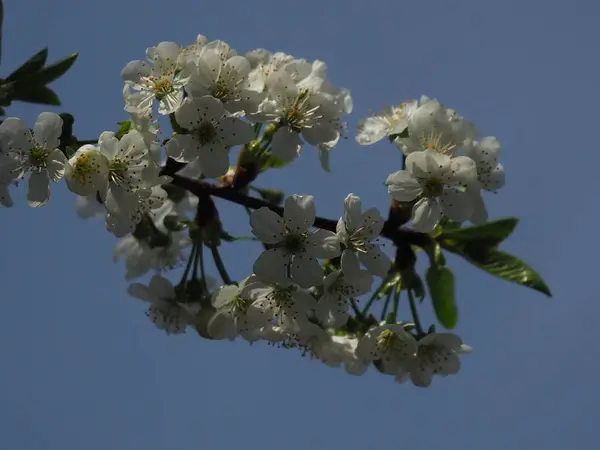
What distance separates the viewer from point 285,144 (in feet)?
11.8

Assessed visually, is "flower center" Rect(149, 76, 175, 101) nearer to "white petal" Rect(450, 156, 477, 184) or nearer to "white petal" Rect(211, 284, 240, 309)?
"white petal" Rect(211, 284, 240, 309)

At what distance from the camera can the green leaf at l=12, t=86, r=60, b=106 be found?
12.0ft

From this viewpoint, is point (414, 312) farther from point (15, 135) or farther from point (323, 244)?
point (15, 135)

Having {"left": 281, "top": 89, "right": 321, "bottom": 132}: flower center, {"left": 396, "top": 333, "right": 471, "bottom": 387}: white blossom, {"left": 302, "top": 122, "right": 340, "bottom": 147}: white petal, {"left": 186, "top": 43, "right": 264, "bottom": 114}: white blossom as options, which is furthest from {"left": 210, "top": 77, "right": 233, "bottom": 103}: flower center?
{"left": 396, "top": 333, "right": 471, "bottom": 387}: white blossom

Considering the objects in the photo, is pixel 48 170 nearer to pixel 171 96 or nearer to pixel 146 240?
pixel 171 96

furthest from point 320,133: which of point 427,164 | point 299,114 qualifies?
point 427,164

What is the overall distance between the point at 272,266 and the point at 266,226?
16 centimetres

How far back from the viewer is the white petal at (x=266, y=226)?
336 centimetres

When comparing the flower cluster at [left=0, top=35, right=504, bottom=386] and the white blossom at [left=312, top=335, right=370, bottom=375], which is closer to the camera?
the flower cluster at [left=0, top=35, right=504, bottom=386]

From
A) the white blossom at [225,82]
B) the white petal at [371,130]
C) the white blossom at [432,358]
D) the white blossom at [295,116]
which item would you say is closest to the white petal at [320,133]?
the white blossom at [295,116]

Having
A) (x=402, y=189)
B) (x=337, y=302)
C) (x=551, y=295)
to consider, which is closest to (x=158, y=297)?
(x=337, y=302)

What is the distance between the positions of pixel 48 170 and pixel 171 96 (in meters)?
0.55

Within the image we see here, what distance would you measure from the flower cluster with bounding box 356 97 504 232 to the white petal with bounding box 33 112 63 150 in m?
1.29

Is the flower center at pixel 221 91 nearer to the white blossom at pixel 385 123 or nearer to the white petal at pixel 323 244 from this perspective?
the white petal at pixel 323 244
